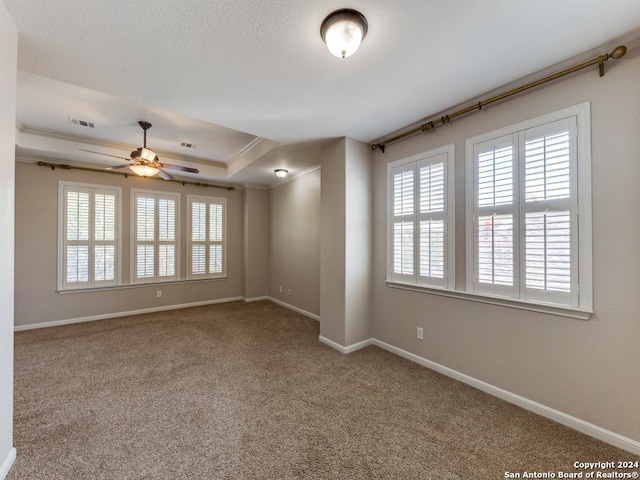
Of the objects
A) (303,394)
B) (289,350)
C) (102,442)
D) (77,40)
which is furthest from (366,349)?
(77,40)

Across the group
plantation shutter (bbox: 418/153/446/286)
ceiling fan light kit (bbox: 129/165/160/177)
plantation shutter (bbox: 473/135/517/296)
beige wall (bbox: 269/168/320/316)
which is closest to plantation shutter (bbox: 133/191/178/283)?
ceiling fan light kit (bbox: 129/165/160/177)

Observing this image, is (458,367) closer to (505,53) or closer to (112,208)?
(505,53)

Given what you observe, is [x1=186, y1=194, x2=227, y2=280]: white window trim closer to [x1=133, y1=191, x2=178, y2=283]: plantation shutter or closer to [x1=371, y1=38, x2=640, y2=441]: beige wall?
[x1=133, y1=191, x2=178, y2=283]: plantation shutter

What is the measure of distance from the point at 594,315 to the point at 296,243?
4313mm

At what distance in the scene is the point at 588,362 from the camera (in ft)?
6.40

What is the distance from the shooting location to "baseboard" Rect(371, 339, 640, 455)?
1.81 metres

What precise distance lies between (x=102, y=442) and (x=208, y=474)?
2.92ft

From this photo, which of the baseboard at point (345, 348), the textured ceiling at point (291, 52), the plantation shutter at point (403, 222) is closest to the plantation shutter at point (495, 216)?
the textured ceiling at point (291, 52)

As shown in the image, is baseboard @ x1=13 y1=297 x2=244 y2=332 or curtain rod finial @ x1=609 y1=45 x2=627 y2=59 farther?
baseboard @ x1=13 y1=297 x2=244 y2=332

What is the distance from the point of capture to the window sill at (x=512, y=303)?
1.99 metres

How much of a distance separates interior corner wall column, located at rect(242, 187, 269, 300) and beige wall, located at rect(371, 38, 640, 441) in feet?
15.0

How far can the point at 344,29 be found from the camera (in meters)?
1.58

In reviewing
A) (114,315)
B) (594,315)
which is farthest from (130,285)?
(594,315)

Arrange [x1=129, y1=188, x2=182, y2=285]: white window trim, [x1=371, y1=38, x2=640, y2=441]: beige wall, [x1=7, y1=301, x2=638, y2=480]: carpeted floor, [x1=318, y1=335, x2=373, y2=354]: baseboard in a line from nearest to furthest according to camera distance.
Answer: [x1=7, y1=301, x2=638, y2=480]: carpeted floor < [x1=371, y1=38, x2=640, y2=441]: beige wall < [x1=318, y1=335, x2=373, y2=354]: baseboard < [x1=129, y1=188, x2=182, y2=285]: white window trim
